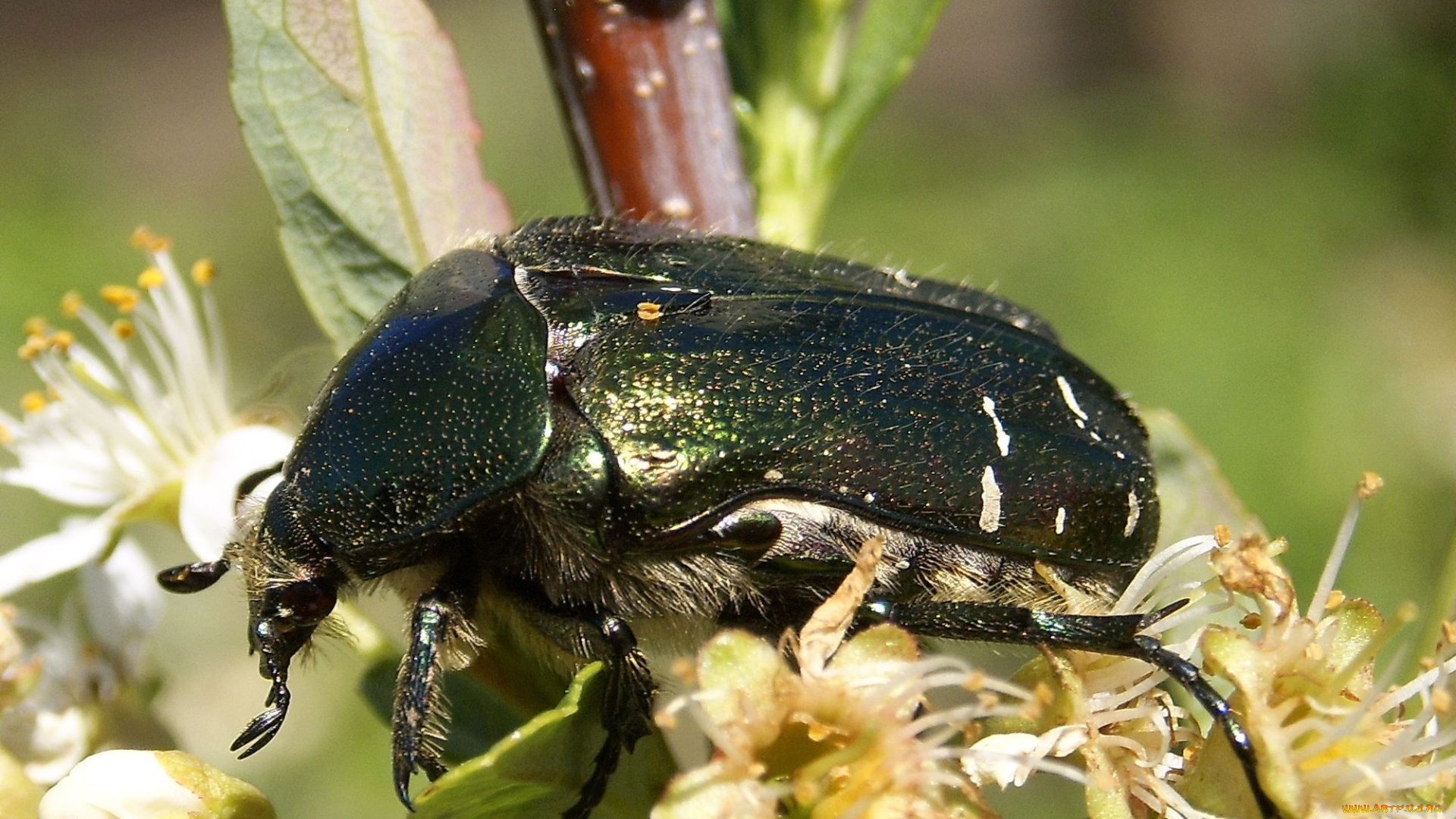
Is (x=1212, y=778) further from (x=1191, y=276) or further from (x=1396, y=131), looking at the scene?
(x=1396, y=131)

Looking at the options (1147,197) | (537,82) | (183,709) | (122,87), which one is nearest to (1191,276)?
(1147,197)

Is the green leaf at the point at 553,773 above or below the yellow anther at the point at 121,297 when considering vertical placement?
below

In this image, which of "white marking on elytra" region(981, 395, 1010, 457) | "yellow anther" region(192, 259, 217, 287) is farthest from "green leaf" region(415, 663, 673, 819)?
"yellow anther" region(192, 259, 217, 287)

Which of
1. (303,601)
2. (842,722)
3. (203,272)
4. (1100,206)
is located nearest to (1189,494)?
(842,722)

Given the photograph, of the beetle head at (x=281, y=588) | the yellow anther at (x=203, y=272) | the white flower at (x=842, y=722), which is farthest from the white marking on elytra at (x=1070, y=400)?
the yellow anther at (x=203, y=272)

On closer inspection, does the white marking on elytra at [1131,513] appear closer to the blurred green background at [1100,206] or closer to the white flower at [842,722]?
the white flower at [842,722]

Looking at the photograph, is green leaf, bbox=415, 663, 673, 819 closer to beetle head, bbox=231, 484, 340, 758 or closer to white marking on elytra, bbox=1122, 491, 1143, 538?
beetle head, bbox=231, 484, 340, 758
